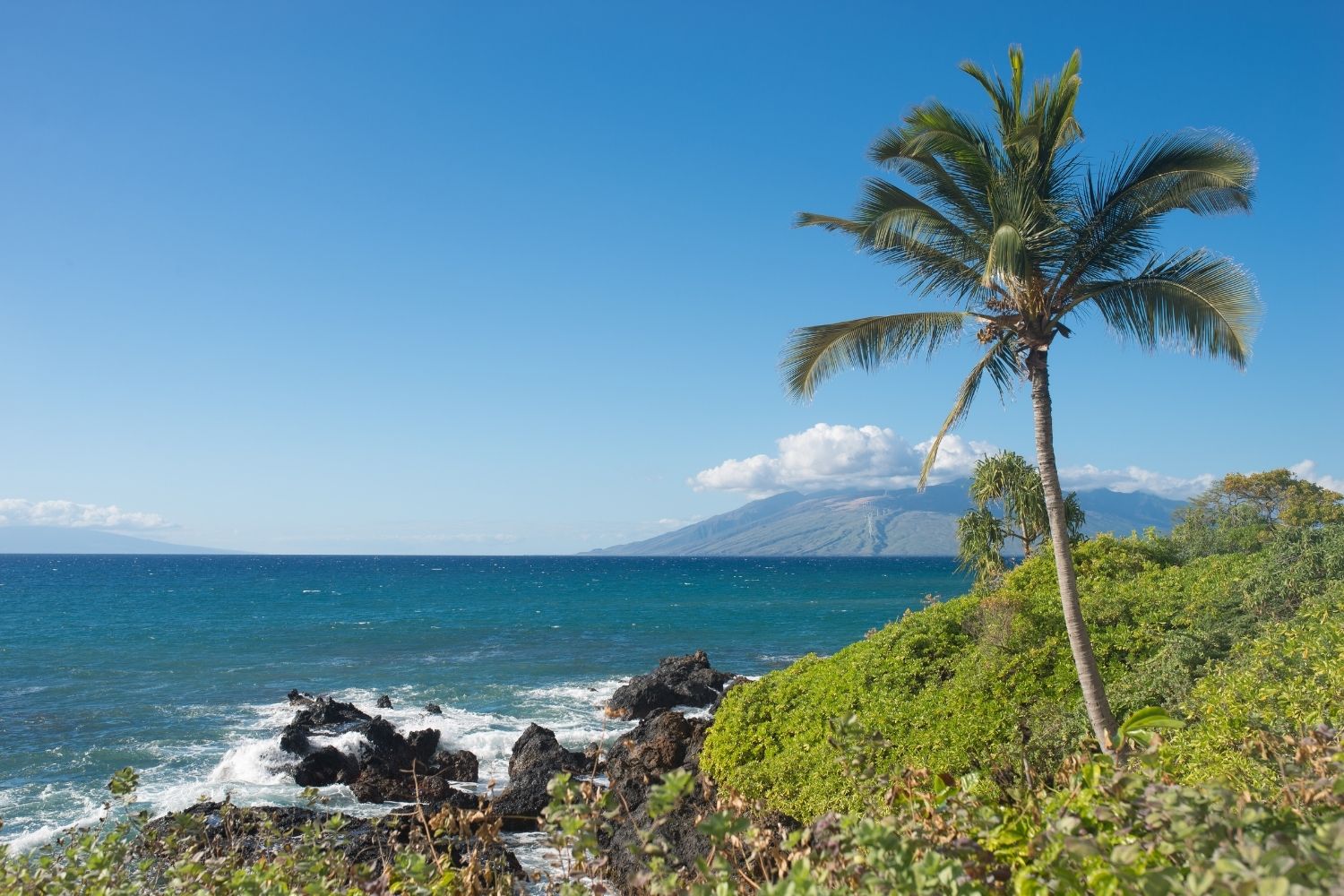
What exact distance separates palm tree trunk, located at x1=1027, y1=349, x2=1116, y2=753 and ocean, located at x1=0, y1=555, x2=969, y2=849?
9972 millimetres

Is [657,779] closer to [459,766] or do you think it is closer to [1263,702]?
[459,766]

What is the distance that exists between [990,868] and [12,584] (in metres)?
121

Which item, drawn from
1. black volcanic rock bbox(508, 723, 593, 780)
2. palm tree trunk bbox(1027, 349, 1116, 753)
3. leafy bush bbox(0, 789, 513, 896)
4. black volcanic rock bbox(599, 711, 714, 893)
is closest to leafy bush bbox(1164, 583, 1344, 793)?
palm tree trunk bbox(1027, 349, 1116, 753)

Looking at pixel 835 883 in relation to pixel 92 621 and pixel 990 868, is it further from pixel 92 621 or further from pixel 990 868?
pixel 92 621

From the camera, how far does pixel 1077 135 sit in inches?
380

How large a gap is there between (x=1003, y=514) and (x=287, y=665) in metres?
30.5

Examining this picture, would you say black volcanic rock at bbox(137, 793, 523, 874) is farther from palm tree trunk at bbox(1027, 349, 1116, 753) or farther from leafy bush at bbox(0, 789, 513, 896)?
palm tree trunk at bbox(1027, 349, 1116, 753)

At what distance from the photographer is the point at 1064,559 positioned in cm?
916

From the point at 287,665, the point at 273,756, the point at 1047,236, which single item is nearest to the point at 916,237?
the point at 1047,236

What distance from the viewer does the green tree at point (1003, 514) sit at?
86.5ft

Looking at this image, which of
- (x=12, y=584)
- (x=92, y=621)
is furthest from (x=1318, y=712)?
(x=12, y=584)

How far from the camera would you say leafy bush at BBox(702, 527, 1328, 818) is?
10867mm

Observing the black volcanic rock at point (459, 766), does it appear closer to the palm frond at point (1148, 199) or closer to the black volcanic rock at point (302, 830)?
the black volcanic rock at point (302, 830)

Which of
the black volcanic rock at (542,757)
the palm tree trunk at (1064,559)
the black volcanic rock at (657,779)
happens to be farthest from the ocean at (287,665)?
the palm tree trunk at (1064,559)
